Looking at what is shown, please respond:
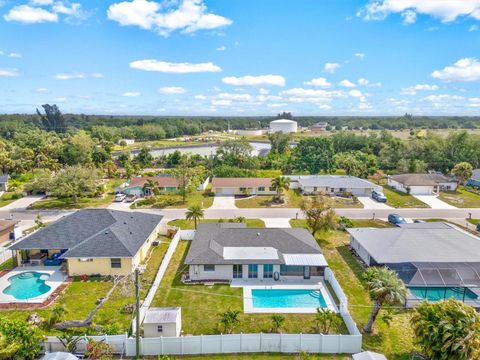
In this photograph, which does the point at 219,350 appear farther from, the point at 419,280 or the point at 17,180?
the point at 17,180

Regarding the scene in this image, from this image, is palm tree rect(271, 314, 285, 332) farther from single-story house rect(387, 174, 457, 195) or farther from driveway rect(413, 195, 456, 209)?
single-story house rect(387, 174, 457, 195)

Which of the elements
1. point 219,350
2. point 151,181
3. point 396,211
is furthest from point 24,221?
point 396,211

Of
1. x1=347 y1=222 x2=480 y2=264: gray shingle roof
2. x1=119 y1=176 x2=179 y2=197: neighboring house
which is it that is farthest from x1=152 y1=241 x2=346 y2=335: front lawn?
x1=119 y1=176 x2=179 y2=197: neighboring house

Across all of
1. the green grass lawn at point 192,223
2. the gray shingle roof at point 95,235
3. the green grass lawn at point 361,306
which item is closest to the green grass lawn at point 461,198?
the green grass lawn at point 361,306

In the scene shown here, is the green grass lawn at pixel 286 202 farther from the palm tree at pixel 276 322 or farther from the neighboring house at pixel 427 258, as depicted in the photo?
the palm tree at pixel 276 322

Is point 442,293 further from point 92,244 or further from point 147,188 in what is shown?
point 147,188

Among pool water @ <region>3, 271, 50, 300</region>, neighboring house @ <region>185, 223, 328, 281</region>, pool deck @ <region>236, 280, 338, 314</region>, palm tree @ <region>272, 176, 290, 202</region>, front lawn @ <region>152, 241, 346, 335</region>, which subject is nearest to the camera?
front lawn @ <region>152, 241, 346, 335</region>
